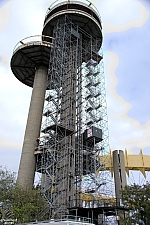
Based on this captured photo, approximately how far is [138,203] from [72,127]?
57.4ft

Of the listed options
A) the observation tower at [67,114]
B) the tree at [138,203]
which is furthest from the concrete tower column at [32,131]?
the tree at [138,203]

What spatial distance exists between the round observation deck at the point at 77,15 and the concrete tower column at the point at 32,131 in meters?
9.44

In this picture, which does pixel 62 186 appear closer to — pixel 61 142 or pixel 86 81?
pixel 61 142

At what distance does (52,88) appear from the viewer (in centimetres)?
4272

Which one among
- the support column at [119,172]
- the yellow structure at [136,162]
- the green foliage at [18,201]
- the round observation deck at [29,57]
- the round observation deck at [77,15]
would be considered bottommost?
the green foliage at [18,201]

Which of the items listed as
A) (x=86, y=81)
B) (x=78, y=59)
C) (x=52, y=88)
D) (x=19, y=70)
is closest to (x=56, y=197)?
(x=52, y=88)

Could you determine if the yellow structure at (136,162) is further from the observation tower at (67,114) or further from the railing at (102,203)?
the railing at (102,203)

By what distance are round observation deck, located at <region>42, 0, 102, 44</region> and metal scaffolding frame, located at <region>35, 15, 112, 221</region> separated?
104 centimetres

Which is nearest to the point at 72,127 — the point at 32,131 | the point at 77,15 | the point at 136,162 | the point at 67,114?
the point at 67,114

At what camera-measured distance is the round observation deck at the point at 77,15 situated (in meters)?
46.7

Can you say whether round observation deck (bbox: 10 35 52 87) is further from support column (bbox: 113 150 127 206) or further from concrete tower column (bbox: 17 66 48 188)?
support column (bbox: 113 150 127 206)

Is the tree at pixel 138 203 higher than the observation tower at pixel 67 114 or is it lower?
lower

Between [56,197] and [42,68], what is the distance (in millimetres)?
27470

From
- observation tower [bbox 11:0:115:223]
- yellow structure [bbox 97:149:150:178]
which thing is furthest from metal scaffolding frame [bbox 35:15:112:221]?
yellow structure [bbox 97:149:150:178]
